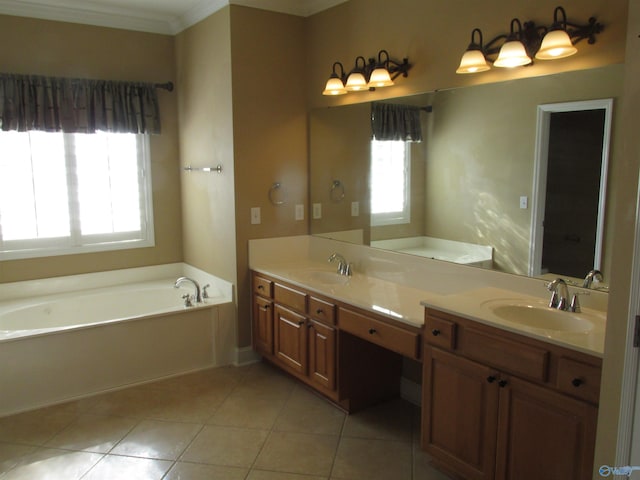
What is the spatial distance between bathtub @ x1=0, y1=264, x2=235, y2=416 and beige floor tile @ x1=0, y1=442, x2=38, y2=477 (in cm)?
41

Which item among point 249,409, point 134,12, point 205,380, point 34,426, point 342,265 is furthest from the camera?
point 134,12

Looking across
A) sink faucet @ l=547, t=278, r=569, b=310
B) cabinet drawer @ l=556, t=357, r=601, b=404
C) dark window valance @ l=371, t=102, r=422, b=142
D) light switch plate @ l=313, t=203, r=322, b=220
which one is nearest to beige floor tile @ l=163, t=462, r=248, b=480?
cabinet drawer @ l=556, t=357, r=601, b=404

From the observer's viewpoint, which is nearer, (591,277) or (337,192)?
(591,277)

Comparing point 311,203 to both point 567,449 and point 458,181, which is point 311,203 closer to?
point 458,181

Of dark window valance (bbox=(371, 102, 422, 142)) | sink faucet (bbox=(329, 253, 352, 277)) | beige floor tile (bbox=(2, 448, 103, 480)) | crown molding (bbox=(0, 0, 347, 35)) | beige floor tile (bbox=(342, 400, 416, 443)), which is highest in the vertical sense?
crown molding (bbox=(0, 0, 347, 35))

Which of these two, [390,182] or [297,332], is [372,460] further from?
[390,182]

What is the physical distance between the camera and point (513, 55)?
2.33m

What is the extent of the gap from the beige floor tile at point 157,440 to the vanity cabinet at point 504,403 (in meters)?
1.32

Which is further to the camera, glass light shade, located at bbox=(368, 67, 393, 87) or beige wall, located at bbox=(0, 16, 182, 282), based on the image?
beige wall, located at bbox=(0, 16, 182, 282)

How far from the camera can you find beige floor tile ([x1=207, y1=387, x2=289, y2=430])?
3.08m

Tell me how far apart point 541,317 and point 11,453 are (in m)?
2.76

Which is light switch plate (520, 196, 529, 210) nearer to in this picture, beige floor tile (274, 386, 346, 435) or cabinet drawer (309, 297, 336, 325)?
cabinet drawer (309, 297, 336, 325)

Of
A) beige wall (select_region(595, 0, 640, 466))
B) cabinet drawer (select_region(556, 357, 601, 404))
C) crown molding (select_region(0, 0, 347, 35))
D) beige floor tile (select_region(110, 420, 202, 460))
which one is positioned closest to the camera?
beige wall (select_region(595, 0, 640, 466))

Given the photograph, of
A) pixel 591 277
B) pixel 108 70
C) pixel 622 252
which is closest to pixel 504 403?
pixel 591 277
